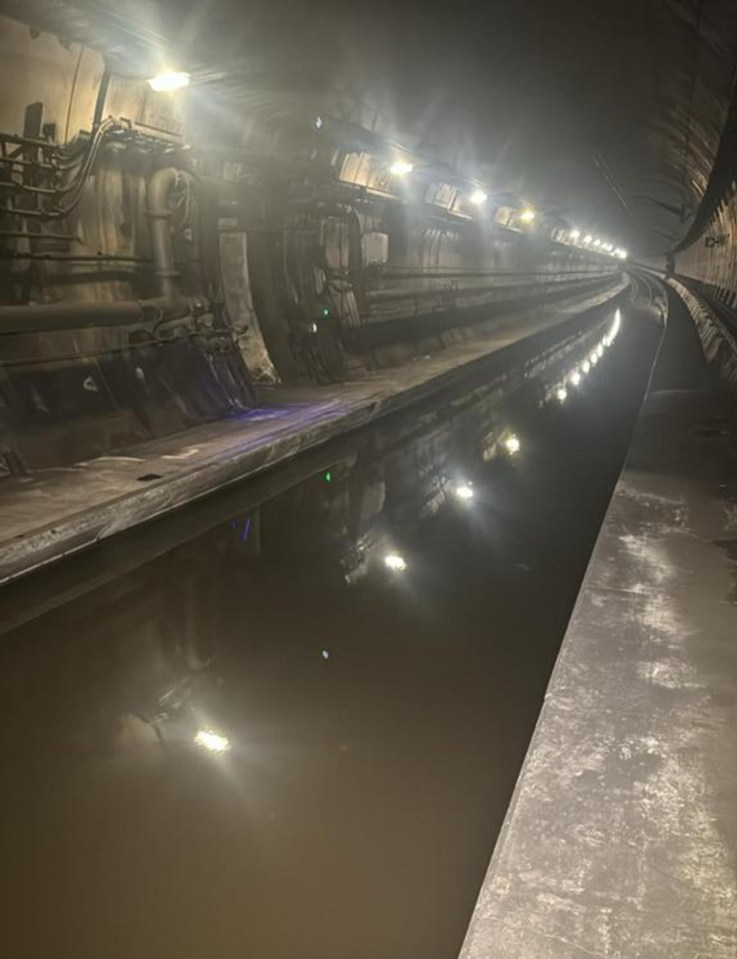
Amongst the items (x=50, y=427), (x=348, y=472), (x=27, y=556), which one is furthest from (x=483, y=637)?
(x=50, y=427)

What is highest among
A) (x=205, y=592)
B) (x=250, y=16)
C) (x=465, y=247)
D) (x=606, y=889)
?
(x=250, y=16)

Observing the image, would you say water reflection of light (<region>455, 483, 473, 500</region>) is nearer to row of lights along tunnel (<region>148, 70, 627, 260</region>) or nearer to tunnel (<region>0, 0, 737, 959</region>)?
tunnel (<region>0, 0, 737, 959</region>)

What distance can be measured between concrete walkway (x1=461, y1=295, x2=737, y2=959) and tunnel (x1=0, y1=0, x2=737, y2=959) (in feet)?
0.05

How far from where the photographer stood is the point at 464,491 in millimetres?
8164

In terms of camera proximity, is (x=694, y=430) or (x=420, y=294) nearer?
(x=694, y=430)

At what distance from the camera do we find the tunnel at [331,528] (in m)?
2.74

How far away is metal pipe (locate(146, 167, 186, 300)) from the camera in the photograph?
9688mm

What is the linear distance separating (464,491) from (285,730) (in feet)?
15.3

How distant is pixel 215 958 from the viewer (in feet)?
8.40

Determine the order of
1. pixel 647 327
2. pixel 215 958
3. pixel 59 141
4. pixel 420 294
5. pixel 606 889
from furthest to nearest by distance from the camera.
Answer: pixel 647 327 < pixel 420 294 < pixel 59 141 < pixel 215 958 < pixel 606 889

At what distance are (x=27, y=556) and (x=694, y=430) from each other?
706 centimetres

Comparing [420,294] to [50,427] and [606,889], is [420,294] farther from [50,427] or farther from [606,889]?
[606,889]

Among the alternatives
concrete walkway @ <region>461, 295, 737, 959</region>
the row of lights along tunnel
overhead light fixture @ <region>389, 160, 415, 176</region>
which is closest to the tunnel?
concrete walkway @ <region>461, 295, 737, 959</region>

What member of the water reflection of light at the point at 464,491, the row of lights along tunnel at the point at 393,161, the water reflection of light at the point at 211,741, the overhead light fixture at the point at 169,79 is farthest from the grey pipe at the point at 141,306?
the water reflection of light at the point at 211,741
